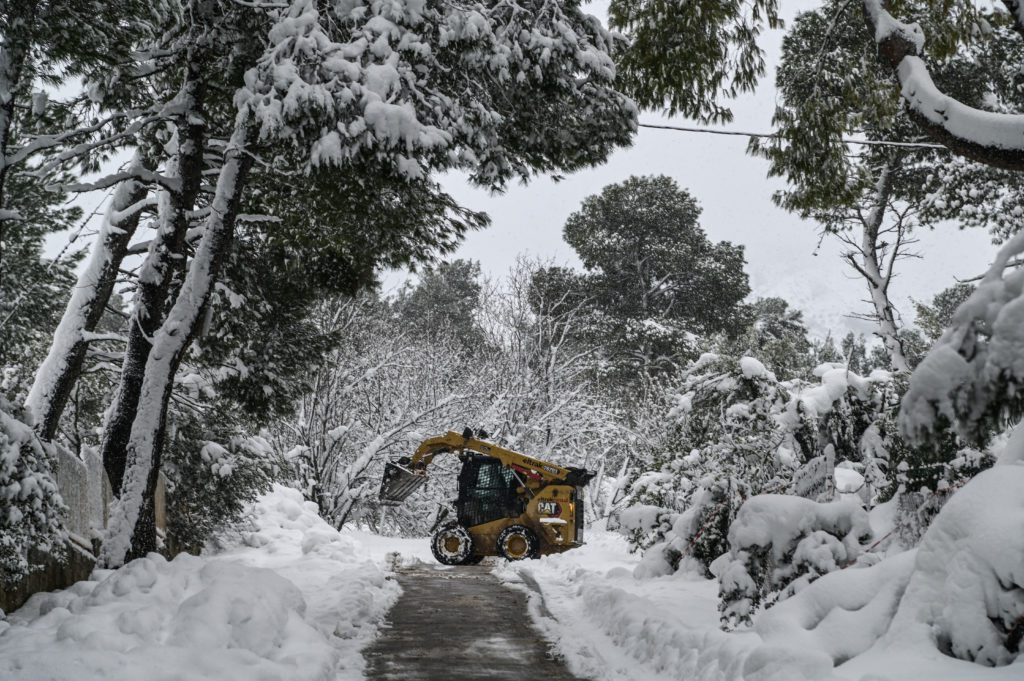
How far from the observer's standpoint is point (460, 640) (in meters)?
7.26

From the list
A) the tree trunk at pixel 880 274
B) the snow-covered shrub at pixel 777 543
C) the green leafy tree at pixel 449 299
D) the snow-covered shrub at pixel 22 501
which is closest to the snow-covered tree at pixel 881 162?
the tree trunk at pixel 880 274

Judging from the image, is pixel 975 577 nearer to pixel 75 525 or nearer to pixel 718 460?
pixel 718 460

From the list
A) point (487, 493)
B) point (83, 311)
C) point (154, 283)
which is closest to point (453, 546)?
point (487, 493)

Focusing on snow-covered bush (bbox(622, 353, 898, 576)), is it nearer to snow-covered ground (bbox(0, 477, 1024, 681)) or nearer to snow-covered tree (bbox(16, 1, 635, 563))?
snow-covered ground (bbox(0, 477, 1024, 681))

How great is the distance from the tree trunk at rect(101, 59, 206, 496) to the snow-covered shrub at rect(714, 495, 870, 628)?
6296 millimetres

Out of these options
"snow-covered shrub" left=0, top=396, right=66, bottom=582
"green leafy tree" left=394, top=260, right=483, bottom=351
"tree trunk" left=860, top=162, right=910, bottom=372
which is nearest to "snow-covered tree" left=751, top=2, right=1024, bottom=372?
"tree trunk" left=860, top=162, right=910, bottom=372

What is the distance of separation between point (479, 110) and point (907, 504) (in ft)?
17.0

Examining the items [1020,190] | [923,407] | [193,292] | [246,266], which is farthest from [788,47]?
[923,407]

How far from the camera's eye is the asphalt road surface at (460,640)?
602cm

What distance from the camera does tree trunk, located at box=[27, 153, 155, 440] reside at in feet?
31.7

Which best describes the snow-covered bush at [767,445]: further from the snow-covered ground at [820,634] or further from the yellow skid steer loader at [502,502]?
the yellow skid steer loader at [502,502]

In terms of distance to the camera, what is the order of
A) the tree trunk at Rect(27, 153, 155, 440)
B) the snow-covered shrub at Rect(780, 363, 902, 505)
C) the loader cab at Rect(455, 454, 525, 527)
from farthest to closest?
the loader cab at Rect(455, 454, 525, 527), the tree trunk at Rect(27, 153, 155, 440), the snow-covered shrub at Rect(780, 363, 902, 505)

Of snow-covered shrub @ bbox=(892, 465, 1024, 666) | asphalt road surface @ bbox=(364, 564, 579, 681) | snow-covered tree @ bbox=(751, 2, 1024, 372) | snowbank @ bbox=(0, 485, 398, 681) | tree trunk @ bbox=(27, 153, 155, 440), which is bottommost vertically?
asphalt road surface @ bbox=(364, 564, 579, 681)

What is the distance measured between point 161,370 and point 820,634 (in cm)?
637
